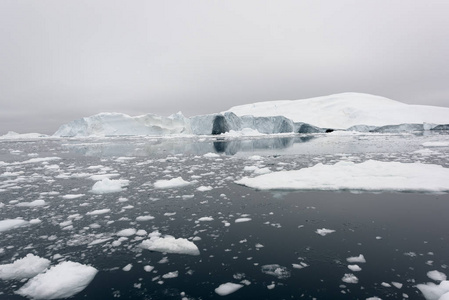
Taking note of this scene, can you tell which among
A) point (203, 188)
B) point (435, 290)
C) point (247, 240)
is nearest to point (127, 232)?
point (247, 240)

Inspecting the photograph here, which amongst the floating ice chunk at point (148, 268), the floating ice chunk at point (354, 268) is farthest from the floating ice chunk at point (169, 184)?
the floating ice chunk at point (354, 268)

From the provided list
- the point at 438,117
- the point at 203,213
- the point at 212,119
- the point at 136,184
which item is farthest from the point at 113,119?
the point at 438,117

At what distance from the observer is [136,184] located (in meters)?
7.37

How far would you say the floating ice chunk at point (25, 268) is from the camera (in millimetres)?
2951

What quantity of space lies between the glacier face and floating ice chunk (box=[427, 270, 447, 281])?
36895 mm

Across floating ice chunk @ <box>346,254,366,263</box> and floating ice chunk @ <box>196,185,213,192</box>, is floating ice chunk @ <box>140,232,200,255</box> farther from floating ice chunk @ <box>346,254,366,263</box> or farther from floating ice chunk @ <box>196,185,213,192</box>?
floating ice chunk @ <box>196,185,213,192</box>

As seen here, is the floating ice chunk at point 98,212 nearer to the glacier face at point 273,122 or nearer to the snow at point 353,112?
the glacier face at point 273,122

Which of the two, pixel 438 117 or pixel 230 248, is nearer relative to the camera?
pixel 230 248

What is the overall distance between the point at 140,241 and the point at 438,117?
50.2 meters

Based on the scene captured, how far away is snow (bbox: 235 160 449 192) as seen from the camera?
6.16 m

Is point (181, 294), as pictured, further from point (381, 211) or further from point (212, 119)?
point (212, 119)

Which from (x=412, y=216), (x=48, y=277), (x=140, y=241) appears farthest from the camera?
(x=412, y=216)

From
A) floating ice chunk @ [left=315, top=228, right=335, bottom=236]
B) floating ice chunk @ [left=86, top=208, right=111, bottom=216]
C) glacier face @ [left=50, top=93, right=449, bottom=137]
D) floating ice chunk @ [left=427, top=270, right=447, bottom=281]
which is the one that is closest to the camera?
floating ice chunk @ [left=427, top=270, right=447, bottom=281]

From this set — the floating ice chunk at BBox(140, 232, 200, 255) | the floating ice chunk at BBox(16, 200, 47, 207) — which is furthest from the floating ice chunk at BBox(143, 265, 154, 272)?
the floating ice chunk at BBox(16, 200, 47, 207)
